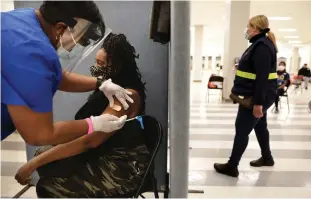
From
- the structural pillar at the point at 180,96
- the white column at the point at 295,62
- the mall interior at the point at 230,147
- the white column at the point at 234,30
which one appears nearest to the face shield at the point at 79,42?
the mall interior at the point at 230,147

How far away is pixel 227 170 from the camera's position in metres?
3.01

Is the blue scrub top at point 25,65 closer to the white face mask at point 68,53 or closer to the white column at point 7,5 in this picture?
the white face mask at point 68,53

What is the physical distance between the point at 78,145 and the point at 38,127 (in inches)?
12.6

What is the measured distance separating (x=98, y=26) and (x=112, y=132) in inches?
19.1

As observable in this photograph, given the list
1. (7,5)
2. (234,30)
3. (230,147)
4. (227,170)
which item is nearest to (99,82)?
(7,5)

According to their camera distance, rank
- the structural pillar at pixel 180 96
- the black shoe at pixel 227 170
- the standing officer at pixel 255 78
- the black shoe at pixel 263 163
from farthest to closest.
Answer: the black shoe at pixel 263 163 < the black shoe at pixel 227 170 < the standing officer at pixel 255 78 < the structural pillar at pixel 180 96

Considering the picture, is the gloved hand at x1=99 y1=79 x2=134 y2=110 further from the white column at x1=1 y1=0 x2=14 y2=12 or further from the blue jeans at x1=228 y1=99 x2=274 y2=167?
the blue jeans at x1=228 y1=99 x2=274 y2=167

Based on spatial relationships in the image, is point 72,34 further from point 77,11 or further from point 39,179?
point 39,179

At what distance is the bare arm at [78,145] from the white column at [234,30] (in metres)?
6.83

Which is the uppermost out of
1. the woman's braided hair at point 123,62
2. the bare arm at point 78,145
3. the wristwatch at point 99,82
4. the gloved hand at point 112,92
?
the woman's braided hair at point 123,62

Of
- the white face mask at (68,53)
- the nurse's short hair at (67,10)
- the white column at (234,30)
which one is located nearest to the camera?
the nurse's short hair at (67,10)

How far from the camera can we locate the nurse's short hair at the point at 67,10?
3.61 ft

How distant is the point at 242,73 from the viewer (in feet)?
8.64

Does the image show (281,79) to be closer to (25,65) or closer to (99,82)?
(99,82)
